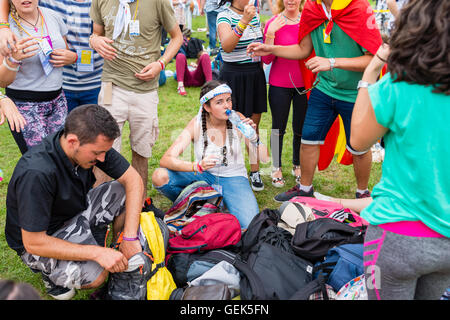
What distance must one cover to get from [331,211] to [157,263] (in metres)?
1.50

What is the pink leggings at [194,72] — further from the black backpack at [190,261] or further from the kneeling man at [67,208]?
the black backpack at [190,261]

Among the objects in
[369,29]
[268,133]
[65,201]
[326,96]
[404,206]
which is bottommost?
[268,133]

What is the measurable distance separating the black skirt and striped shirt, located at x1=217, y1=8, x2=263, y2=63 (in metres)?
0.06

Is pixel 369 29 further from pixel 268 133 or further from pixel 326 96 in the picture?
pixel 268 133

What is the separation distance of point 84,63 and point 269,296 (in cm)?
A: 246

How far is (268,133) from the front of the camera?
532 centimetres

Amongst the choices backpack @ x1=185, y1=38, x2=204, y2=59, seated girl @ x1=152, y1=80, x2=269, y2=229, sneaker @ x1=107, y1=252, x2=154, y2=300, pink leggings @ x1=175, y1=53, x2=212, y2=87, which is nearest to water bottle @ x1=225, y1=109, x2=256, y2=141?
seated girl @ x1=152, y1=80, x2=269, y2=229

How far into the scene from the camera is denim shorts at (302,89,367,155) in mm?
3311

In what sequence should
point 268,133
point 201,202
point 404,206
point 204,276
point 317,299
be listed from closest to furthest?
1. point 404,206
2. point 317,299
3. point 204,276
4. point 201,202
5. point 268,133

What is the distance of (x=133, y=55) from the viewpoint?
10.8ft

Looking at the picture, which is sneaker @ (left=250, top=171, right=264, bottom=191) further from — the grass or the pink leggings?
the pink leggings

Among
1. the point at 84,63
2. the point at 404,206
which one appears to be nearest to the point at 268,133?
the point at 84,63

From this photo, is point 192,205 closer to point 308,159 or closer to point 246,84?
point 308,159

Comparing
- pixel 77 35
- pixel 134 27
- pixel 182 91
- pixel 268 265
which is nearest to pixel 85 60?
pixel 77 35
